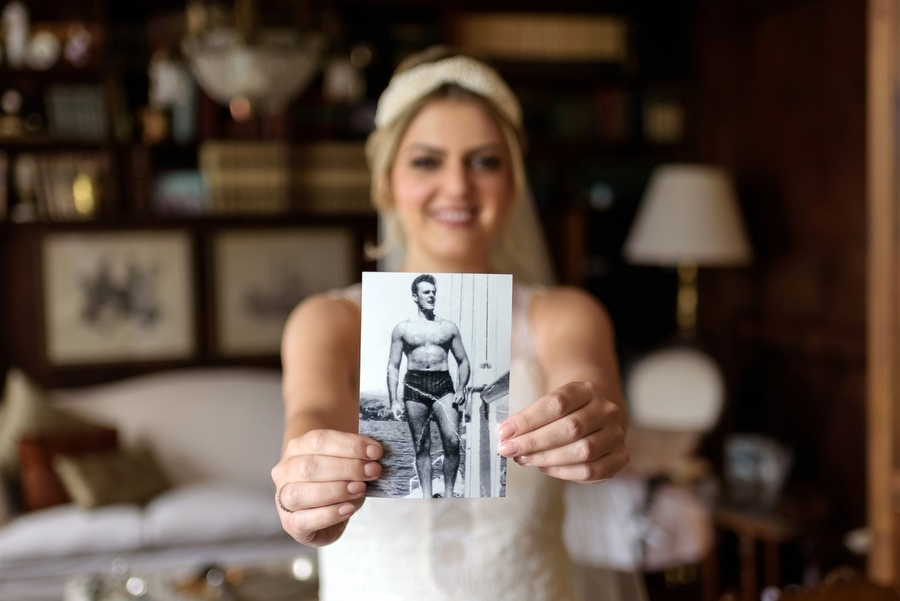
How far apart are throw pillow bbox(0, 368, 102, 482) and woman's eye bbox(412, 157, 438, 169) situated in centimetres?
273

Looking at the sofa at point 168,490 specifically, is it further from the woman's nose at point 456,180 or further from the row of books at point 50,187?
the woman's nose at point 456,180

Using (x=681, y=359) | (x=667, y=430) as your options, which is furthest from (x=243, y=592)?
(x=681, y=359)

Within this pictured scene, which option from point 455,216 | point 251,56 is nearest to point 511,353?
point 455,216

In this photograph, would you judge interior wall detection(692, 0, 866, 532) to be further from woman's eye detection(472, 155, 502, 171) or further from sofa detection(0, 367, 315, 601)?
woman's eye detection(472, 155, 502, 171)

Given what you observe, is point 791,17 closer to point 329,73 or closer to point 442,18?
point 442,18

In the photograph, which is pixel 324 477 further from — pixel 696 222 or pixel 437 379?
pixel 696 222

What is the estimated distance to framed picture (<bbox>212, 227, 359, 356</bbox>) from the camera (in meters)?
4.09

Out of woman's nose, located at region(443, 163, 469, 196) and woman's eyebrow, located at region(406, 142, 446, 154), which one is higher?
woman's eyebrow, located at region(406, 142, 446, 154)

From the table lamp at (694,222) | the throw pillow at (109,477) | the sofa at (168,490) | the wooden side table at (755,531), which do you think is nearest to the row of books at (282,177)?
the sofa at (168,490)

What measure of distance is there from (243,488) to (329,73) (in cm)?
193

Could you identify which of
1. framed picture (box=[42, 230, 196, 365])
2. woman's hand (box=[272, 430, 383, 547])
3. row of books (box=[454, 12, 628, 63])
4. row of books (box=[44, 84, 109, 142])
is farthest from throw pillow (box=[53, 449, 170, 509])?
woman's hand (box=[272, 430, 383, 547])

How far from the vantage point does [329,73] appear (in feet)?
13.4

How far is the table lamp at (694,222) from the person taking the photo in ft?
12.2

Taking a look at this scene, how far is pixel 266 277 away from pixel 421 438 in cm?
335
